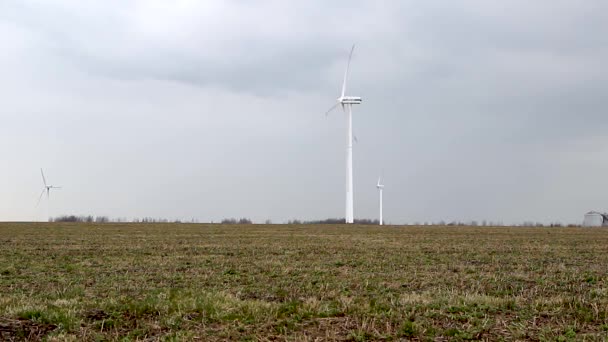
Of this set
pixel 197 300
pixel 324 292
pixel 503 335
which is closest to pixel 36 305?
pixel 197 300

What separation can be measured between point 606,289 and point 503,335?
5.37 m

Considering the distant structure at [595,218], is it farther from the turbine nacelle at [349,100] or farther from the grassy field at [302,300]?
the grassy field at [302,300]

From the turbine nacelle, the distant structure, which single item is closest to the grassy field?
the turbine nacelle

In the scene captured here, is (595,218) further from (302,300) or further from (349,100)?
(302,300)

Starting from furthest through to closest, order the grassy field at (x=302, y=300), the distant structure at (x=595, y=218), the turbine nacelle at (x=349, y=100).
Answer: the distant structure at (x=595, y=218)
the turbine nacelle at (x=349, y=100)
the grassy field at (x=302, y=300)

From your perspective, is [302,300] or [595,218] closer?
[302,300]

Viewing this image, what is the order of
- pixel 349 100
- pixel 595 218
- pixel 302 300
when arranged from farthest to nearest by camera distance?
pixel 595 218, pixel 349 100, pixel 302 300

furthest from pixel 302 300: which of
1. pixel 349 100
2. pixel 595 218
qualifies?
pixel 595 218

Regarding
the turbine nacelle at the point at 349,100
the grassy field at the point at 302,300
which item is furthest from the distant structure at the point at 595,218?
the grassy field at the point at 302,300

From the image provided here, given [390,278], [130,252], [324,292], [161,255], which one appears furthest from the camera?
[130,252]

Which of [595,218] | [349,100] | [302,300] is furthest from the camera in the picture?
[595,218]

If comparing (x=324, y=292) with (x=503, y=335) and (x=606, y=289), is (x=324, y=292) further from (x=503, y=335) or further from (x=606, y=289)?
(x=606, y=289)

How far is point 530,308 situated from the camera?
10.8 m

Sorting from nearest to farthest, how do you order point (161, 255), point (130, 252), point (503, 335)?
point (503, 335) → point (161, 255) → point (130, 252)
